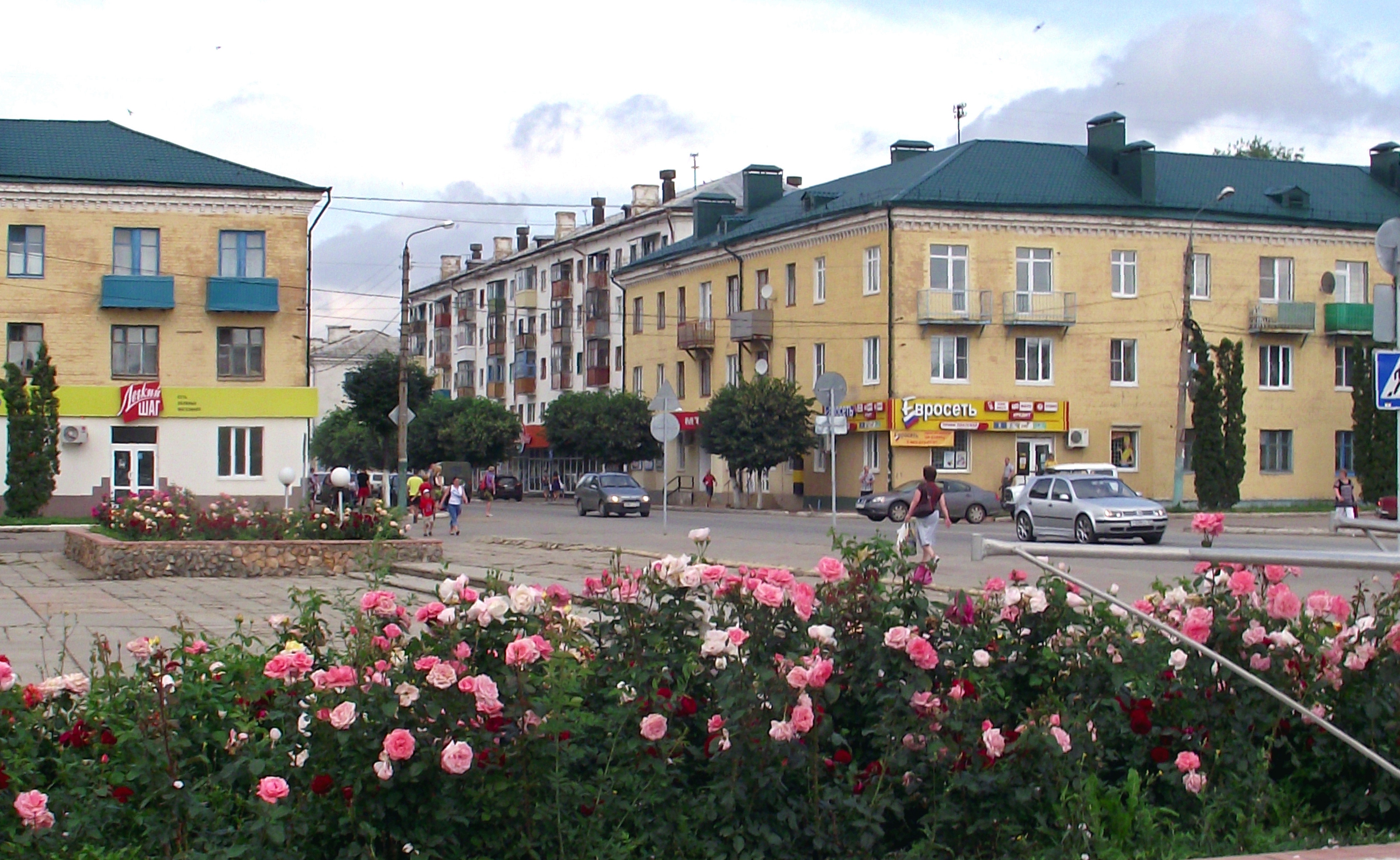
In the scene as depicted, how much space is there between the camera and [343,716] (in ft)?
15.4

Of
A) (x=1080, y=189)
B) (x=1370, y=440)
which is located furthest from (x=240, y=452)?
(x=1370, y=440)

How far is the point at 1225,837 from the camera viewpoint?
555cm

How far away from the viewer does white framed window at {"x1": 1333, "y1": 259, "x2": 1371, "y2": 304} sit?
56719mm

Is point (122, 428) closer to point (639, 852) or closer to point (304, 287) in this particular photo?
point (304, 287)

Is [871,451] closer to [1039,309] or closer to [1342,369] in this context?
[1039,309]

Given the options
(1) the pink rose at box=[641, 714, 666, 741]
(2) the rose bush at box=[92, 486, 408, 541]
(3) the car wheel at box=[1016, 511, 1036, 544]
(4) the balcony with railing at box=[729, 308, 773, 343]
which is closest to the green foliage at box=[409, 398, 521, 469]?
(4) the balcony with railing at box=[729, 308, 773, 343]

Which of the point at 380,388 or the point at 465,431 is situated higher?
the point at 380,388

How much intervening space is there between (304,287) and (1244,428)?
32762 mm

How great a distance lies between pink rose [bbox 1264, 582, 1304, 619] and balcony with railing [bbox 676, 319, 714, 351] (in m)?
59.3

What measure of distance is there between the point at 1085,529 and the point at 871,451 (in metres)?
22.2

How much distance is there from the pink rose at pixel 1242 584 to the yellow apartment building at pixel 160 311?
44.9 m

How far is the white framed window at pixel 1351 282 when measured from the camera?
5672 centimetres

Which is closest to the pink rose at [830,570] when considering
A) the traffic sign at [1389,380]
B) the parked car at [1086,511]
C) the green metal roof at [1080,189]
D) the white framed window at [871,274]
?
the traffic sign at [1389,380]

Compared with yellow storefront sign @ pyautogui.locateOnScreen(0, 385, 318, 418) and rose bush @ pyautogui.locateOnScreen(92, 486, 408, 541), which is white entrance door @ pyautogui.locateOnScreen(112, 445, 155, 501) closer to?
yellow storefront sign @ pyautogui.locateOnScreen(0, 385, 318, 418)
